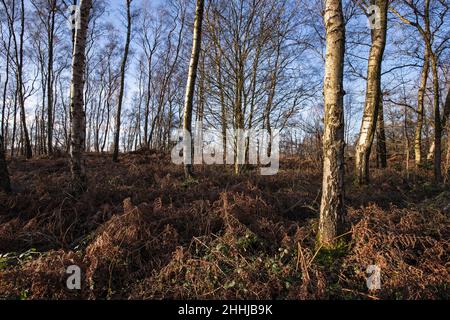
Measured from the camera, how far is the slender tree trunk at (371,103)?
729 cm

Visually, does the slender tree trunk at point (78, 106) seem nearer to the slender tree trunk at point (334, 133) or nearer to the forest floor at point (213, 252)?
the forest floor at point (213, 252)

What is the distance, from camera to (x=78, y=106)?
5805 millimetres

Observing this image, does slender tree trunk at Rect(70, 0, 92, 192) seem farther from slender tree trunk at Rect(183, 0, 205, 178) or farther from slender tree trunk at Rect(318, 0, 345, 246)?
slender tree trunk at Rect(318, 0, 345, 246)

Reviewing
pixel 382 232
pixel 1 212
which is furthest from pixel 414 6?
pixel 1 212

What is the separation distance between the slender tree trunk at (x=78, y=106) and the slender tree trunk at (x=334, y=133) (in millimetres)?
5574

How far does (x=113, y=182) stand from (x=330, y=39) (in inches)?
266

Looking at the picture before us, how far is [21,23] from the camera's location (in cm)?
1590

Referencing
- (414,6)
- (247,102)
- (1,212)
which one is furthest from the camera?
(247,102)

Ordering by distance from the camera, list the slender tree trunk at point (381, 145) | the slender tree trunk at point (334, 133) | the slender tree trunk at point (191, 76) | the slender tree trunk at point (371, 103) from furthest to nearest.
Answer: the slender tree trunk at point (381, 145)
the slender tree trunk at point (191, 76)
the slender tree trunk at point (371, 103)
the slender tree trunk at point (334, 133)

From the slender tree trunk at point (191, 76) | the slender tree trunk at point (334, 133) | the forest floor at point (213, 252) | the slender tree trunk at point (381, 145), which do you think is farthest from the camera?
the slender tree trunk at point (381, 145)

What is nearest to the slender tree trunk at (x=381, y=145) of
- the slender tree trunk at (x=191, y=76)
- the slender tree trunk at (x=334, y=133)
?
the slender tree trunk at (x=191, y=76)

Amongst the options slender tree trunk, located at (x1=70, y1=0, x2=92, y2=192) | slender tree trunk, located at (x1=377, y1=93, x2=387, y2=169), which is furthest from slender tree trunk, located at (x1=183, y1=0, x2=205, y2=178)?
slender tree trunk, located at (x1=377, y1=93, x2=387, y2=169)
